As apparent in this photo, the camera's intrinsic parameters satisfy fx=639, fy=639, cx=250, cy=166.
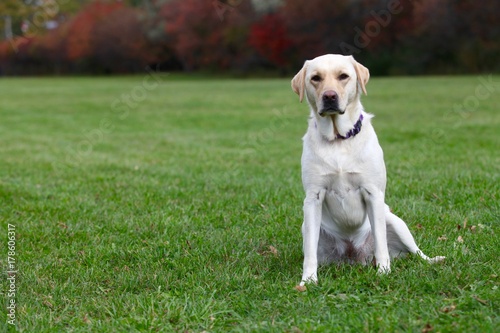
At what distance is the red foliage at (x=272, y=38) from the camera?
154 ft

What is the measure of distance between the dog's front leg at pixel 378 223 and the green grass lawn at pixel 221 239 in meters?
0.10

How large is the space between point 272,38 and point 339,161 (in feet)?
146

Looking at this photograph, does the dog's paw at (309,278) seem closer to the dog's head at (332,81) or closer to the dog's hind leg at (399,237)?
the dog's hind leg at (399,237)

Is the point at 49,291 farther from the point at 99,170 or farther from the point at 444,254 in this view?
the point at 99,170

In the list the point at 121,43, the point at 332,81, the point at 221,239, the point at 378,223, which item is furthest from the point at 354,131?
the point at 121,43

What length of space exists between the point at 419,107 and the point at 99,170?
1036 cm

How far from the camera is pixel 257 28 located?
4734cm

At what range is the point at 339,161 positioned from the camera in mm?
3982

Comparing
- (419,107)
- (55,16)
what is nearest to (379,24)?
(419,107)

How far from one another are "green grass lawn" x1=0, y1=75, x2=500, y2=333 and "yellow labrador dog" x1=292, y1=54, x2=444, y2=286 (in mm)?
268

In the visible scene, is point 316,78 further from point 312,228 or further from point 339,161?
point 312,228

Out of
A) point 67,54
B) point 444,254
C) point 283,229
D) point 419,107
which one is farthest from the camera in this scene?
point 67,54

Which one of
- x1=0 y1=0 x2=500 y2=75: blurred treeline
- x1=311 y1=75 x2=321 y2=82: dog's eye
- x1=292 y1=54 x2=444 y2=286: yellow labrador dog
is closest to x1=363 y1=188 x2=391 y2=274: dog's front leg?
x1=292 y1=54 x2=444 y2=286: yellow labrador dog

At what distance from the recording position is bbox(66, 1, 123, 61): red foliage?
201 feet
